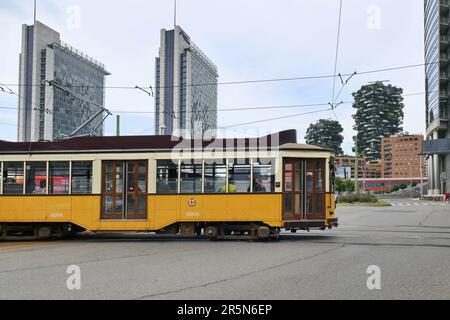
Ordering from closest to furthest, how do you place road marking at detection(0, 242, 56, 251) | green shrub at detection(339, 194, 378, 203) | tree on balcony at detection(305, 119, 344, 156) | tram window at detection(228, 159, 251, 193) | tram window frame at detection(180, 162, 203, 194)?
1. road marking at detection(0, 242, 56, 251)
2. tram window at detection(228, 159, 251, 193)
3. tram window frame at detection(180, 162, 203, 194)
4. green shrub at detection(339, 194, 378, 203)
5. tree on balcony at detection(305, 119, 344, 156)

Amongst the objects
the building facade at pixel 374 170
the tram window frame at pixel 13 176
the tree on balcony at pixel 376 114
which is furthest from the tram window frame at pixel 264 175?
the building facade at pixel 374 170

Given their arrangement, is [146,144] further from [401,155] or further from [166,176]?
[401,155]

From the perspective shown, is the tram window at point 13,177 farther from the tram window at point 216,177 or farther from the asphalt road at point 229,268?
the tram window at point 216,177

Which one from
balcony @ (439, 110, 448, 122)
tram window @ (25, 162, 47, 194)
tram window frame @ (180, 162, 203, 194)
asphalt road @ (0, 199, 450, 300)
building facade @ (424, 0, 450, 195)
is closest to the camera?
asphalt road @ (0, 199, 450, 300)

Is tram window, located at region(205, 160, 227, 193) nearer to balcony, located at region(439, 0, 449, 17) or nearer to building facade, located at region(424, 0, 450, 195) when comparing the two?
building facade, located at region(424, 0, 450, 195)

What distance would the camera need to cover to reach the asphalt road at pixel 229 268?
6.77m

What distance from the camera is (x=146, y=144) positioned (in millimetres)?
13625

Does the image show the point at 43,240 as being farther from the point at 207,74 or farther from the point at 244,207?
the point at 207,74

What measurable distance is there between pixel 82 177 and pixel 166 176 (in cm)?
261

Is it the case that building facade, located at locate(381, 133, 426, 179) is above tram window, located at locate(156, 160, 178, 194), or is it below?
above

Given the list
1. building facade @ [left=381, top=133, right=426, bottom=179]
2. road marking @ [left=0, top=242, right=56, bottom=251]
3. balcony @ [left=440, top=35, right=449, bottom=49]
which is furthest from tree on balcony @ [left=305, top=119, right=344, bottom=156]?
road marking @ [left=0, top=242, right=56, bottom=251]

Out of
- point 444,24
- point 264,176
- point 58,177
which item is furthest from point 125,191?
point 444,24

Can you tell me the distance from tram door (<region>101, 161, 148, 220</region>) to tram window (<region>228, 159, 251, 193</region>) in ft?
8.43

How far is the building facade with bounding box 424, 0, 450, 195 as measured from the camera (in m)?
71.2
